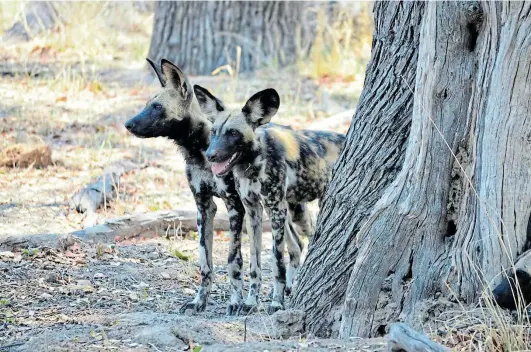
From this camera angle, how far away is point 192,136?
5.68m

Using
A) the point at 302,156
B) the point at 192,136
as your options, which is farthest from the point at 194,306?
the point at 302,156

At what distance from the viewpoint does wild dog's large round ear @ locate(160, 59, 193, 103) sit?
223 inches

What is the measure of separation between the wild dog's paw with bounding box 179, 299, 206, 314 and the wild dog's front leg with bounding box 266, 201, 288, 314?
1.38 ft

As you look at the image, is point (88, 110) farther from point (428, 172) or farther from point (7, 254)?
point (428, 172)

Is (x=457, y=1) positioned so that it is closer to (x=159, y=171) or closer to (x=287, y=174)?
(x=287, y=174)

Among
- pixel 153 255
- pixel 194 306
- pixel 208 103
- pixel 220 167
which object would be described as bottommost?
pixel 194 306

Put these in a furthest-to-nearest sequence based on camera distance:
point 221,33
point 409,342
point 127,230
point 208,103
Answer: point 221,33, point 127,230, point 208,103, point 409,342

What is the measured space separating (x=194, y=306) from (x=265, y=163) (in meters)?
1.01

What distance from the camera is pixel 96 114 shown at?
10125 millimetres

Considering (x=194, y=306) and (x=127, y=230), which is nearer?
(x=194, y=306)

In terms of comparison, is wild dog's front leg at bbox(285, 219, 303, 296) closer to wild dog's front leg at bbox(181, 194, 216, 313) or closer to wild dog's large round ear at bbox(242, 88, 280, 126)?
wild dog's front leg at bbox(181, 194, 216, 313)

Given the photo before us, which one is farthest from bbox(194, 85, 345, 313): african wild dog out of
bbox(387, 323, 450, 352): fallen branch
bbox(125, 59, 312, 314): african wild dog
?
bbox(387, 323, 450, 352): fallen branch

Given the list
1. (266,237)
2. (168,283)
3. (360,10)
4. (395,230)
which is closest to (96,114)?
(266,237)

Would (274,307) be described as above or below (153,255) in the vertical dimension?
below
